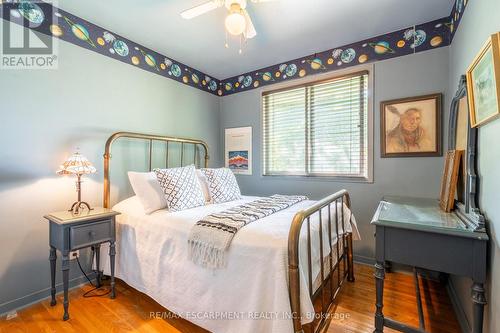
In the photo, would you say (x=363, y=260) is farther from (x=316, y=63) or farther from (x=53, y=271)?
(x=53, y=271)

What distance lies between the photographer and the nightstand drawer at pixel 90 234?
5.72ft

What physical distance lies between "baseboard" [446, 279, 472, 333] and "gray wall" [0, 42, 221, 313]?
3.07m

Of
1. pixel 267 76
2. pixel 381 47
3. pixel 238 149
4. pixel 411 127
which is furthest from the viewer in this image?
pixel 238 149

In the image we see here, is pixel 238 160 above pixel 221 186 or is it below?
above

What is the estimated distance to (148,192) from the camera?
2127 mm

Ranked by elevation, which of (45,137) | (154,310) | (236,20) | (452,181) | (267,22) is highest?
(267,22)

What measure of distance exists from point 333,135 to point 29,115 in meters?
2.92

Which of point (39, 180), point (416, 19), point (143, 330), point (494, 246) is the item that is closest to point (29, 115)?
point (39, 180)

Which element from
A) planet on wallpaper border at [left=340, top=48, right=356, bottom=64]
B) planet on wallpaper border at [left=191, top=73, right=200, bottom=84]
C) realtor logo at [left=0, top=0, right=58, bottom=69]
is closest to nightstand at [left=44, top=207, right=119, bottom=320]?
realtor logo at [left=0, top=0, right=58, bottom=69]

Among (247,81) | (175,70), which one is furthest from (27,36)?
(247,81)

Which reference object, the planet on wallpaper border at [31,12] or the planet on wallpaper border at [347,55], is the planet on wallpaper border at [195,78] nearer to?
the planet on wallpaper border at [31,12]

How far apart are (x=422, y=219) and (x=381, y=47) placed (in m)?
1.92

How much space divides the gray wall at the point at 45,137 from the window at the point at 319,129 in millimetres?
1735

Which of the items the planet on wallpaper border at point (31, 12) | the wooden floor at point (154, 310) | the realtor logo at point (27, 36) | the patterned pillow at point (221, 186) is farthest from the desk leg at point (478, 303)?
the planet on wallpaper border at point (31, 12)
